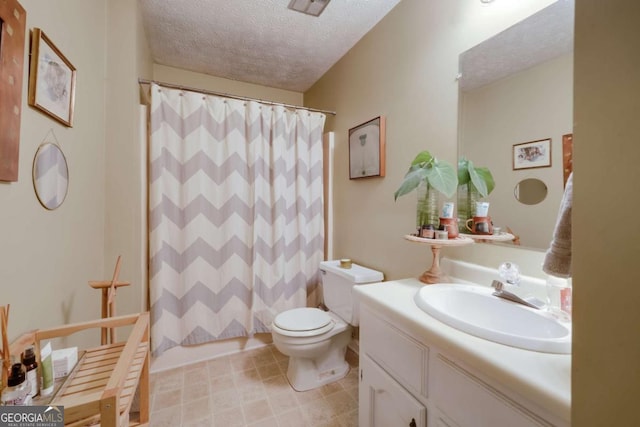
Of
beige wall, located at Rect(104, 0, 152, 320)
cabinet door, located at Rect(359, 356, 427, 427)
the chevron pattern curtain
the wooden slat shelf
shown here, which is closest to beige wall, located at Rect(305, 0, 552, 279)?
the chevron pattern curtain

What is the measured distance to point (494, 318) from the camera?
0.99 meters

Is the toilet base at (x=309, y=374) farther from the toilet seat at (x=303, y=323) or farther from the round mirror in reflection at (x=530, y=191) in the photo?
the round mirror in reflection at (x=530, y=191)

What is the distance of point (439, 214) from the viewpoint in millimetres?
1356

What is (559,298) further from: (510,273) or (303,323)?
(303,323)

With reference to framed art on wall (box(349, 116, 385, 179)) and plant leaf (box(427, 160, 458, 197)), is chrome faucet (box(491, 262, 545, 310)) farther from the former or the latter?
framed art on wall (box(349, 116, 385, 179))

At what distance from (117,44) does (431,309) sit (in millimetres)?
2125

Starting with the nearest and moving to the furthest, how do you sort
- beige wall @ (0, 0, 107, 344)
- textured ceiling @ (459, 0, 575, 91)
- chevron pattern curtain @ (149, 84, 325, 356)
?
beige wall @ (0, 0, 107, 344), textured ceiling @ (459, 0, 575, 91), chevron pattern curtain @ (149, 84, 325, 356)

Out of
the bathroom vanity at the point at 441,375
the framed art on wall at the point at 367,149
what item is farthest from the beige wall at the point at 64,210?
the framed art on wall at the point at 367,149

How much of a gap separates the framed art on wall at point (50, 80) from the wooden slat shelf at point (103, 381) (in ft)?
2.57

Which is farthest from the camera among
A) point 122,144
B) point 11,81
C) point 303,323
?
point 303,323

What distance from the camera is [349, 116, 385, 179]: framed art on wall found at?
176 cm

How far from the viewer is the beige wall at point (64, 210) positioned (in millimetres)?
818

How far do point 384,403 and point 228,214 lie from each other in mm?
1544

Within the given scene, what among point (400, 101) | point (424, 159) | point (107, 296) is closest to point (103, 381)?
point (107, 296)
